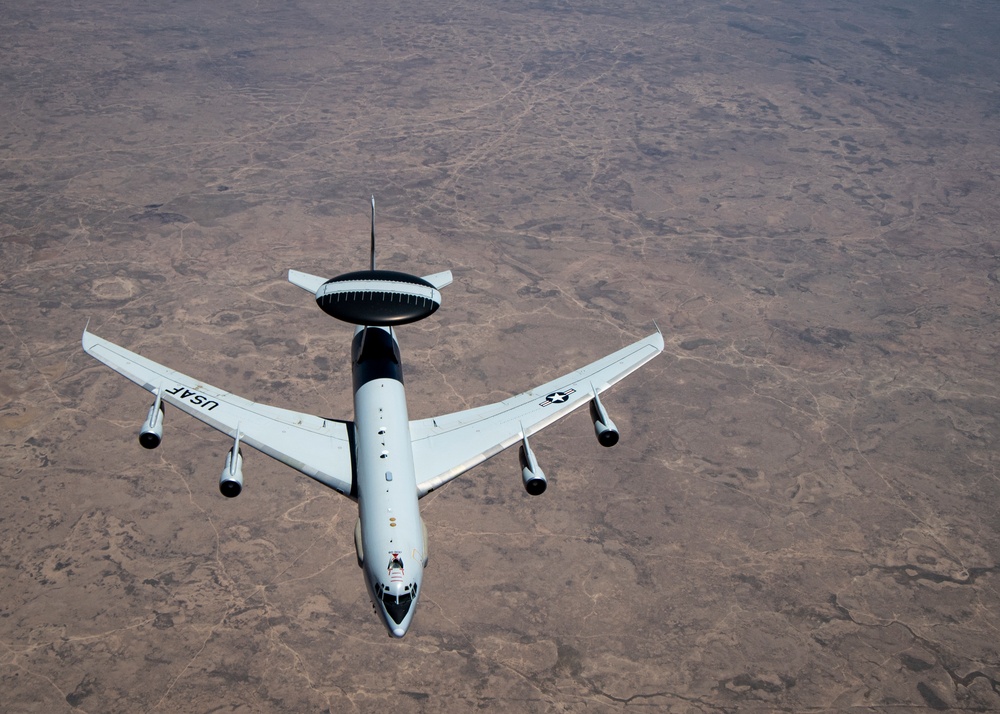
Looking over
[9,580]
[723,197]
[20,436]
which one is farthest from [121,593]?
[723,197]

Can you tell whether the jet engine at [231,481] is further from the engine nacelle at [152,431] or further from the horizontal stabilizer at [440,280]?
the horizontal stabilizer at [440,280]

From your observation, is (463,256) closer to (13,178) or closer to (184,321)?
(184,321)

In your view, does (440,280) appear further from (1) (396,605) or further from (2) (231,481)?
(1) (396,605)

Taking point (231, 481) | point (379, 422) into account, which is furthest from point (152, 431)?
point (379, 422)

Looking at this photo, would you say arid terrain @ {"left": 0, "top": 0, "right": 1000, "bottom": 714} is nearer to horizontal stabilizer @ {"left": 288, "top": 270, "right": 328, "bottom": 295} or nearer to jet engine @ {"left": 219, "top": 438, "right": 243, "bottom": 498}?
jet engine @ {"left": 219, "top": 438, "right": 243, "bottom": 498}

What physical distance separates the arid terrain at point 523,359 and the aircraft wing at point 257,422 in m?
4.48

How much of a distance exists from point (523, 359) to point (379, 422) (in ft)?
53.8

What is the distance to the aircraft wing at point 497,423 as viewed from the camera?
114 feet

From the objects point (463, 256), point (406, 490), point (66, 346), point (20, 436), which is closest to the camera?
point (406, 490)

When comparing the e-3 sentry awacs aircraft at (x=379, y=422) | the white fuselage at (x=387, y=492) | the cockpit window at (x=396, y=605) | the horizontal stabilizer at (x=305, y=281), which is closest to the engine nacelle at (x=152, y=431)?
the e-3 sentry awacs aircraft at (x=379, y=422)

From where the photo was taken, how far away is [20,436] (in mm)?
41688

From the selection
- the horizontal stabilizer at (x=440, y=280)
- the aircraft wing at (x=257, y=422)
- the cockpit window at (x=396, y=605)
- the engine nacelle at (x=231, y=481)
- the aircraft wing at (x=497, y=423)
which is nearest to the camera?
the cockpit window at (x=396, y=605)

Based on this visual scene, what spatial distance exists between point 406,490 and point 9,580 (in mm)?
16715

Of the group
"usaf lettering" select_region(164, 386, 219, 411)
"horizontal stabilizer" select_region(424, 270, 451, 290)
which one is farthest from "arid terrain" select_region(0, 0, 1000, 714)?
"horizontal stabilizer" select_region(424, 270, 451, 290)
